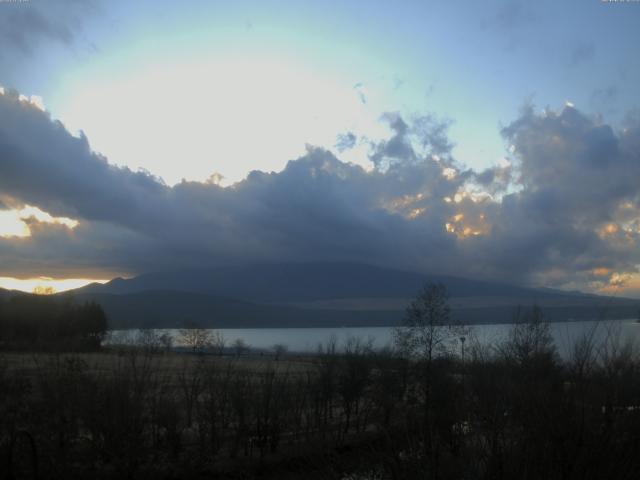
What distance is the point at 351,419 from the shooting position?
36.4 m

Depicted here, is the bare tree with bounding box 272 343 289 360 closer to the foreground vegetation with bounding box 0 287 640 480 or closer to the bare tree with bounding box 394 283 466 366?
the bare tree with bounding box 394 283 466 366

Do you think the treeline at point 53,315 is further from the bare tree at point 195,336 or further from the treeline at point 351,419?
the treeline at point 351,419

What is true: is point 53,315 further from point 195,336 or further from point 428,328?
point 428,328

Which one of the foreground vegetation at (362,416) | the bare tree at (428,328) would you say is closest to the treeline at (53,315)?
the bare tree at (428,328)

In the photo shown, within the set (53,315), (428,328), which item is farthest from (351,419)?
(53,315)

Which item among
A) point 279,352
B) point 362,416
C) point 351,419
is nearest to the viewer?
point 362,416

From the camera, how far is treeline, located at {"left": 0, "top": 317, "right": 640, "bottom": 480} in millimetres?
6711

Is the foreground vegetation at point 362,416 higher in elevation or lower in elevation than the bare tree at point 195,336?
higher

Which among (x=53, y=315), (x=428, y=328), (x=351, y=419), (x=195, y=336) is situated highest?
(x=428, y=328)

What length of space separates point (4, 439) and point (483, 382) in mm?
15196

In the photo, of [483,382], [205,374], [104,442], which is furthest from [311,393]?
[483,382]

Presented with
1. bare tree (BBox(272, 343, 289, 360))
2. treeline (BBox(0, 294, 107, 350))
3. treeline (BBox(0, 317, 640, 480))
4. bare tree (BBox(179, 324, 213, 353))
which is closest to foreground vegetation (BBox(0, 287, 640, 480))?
treeline (BBox(0, 317, 640, 480))

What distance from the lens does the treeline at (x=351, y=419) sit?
671cm

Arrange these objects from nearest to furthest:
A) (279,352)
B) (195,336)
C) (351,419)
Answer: (351,419)
(279,352)
(195,336)
